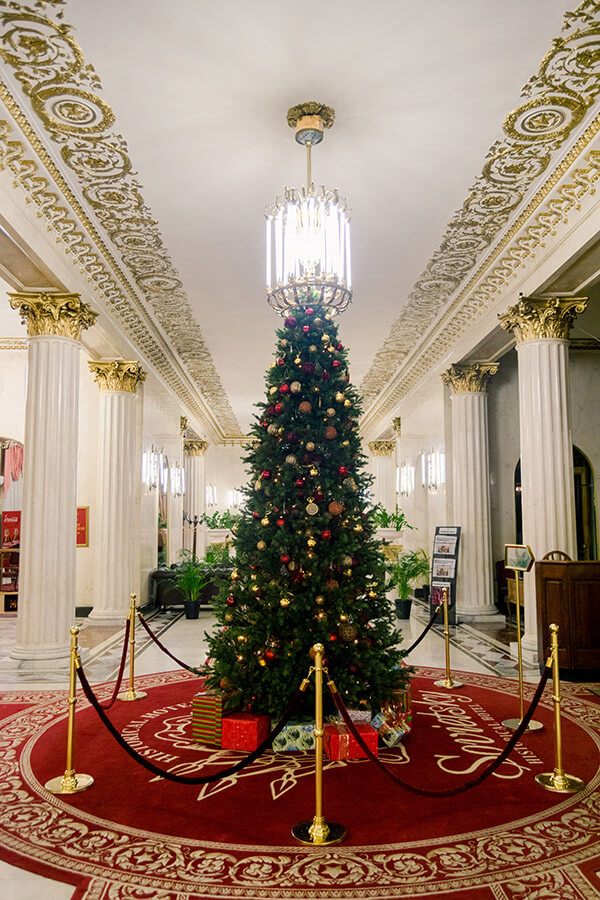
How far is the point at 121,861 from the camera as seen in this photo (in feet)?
10.5

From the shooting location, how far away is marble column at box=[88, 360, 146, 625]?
10906mm

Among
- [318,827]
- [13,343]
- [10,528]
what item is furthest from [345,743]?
[10,528]

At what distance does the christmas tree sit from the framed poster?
7.58 m

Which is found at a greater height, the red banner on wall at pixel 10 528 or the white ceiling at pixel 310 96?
the white ceiling at pixel 310 96

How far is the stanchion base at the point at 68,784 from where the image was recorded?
4.05 m

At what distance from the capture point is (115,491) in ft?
36.2

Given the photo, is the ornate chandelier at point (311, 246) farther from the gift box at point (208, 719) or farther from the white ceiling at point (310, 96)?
the gift box at point (208, 719)

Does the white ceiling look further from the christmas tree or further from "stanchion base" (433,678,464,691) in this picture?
"stanchion base" (433,678,464,691)

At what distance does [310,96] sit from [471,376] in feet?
22.9

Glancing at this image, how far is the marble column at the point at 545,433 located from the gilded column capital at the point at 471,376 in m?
3.11

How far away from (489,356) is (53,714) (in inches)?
342

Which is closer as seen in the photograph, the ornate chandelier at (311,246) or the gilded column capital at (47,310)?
the ornate chandelier at (311,246)

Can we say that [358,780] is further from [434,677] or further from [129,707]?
[434,677]

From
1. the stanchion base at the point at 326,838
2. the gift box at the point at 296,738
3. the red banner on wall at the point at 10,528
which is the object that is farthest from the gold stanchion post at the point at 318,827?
the red banner on wall at the point at 10,528
